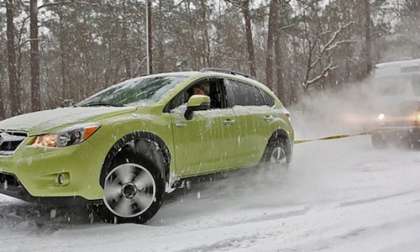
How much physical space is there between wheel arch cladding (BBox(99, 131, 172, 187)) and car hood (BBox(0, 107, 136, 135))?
0.31 m

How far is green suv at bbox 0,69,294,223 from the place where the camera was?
4.64 m

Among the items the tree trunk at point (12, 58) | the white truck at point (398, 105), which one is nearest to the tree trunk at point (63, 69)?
the tree trunk at point (12, 58)

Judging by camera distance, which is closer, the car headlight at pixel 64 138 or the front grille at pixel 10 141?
the car headlight at pixel 64 138

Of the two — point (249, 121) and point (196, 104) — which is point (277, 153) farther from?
point (196, 104)

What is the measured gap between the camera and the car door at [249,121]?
654 cm

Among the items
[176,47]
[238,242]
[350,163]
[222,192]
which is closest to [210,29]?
[176,47]

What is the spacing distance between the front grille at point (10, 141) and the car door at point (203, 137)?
157 centimetres

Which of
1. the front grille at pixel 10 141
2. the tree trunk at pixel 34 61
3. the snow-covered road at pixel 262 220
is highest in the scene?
the tree trunk at pixel 34 61

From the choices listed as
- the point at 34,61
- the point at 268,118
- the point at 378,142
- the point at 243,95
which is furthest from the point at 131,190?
the point at 34,61

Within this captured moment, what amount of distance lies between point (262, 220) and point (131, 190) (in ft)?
4.46

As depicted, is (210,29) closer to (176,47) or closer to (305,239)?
(176,47)

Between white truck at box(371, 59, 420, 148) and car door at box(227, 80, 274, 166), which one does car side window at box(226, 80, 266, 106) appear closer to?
car door at box(227, 80, 274, 166)

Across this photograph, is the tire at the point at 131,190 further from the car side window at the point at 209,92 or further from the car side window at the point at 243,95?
the car side window at the point at 243,95

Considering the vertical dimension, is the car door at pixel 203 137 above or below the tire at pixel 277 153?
above
